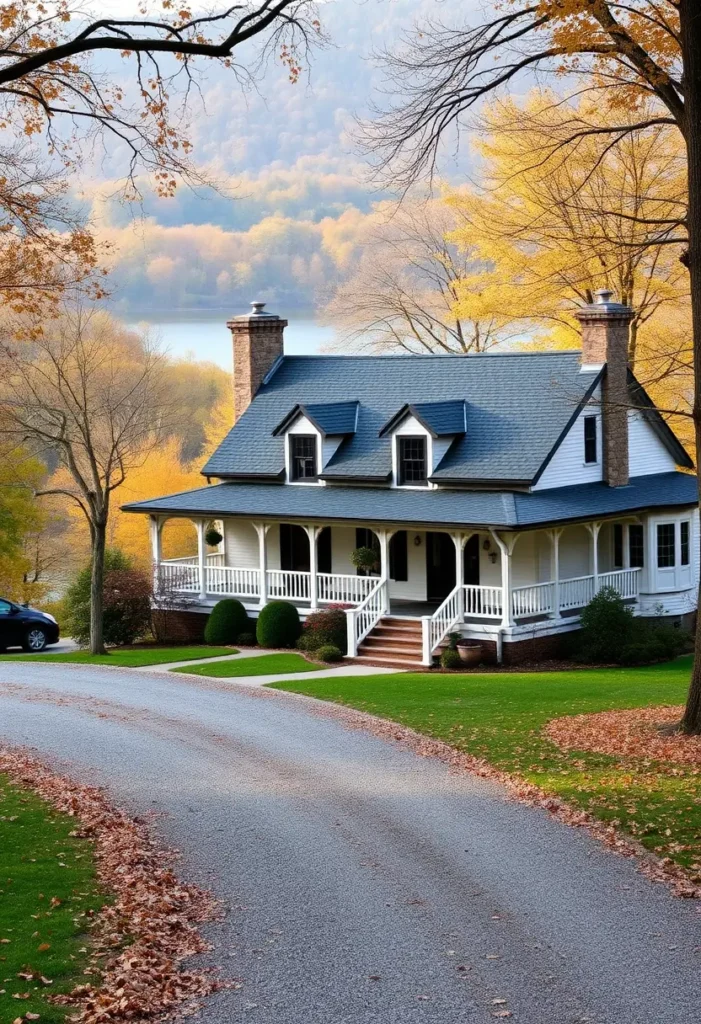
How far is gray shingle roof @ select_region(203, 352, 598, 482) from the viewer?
31.3 m

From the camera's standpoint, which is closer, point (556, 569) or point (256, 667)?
point (256, 667)

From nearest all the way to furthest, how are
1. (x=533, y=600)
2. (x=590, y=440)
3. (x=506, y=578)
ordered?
(x=506, y=578) → (x=533, y=600) → (x=590, y=440)

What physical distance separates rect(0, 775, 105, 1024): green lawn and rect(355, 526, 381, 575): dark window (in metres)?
19.7

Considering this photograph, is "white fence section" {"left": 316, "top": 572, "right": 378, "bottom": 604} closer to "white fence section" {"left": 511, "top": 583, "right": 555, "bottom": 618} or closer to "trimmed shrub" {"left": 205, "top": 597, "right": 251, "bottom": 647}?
"trimmed shrub" {"left": 205, "top": 597, "right": 251, "bottom": 647}

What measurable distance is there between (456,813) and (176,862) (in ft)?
10.8

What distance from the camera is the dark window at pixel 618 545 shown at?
33.5 meters

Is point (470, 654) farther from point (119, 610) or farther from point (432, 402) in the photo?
point (119, 610)

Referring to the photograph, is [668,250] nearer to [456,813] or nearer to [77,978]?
[456,813]

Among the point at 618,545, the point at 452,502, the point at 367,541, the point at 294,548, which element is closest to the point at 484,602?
the point at 452,502

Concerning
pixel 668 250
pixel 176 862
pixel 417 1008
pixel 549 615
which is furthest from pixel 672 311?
pixel 417 1008

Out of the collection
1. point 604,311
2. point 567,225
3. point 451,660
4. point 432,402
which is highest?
point 567,225

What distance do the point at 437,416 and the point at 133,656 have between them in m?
9.35

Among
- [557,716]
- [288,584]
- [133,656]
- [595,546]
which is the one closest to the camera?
[557,716]

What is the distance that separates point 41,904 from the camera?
412 inches
